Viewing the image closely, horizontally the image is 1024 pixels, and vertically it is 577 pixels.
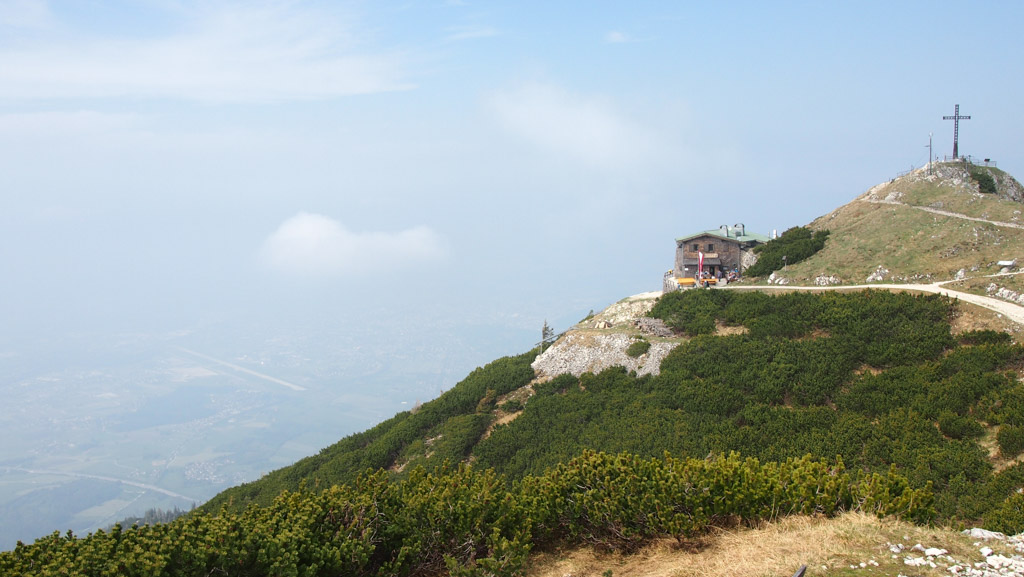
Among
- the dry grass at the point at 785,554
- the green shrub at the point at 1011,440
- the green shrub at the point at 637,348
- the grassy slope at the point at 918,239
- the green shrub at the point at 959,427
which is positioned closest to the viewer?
the dry grass at the point at 785,554

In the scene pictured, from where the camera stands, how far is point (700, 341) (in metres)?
37.1

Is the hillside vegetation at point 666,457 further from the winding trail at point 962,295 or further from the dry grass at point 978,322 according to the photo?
the winding trail at point 962,295

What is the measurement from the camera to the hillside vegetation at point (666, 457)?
12734 millimetres

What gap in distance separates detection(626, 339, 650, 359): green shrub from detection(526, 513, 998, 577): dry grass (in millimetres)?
23879

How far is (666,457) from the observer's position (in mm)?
16125

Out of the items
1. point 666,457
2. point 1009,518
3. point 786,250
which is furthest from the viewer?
point 786,250

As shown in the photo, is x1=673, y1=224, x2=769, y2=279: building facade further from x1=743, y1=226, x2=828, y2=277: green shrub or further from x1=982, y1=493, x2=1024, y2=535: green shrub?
x1=982, y1=493, x2=1024, y2=535: green shrub

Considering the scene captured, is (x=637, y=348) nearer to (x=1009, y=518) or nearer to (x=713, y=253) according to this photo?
(x=713, y=253)

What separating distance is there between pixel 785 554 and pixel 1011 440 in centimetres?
1572

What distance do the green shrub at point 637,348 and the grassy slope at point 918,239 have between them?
14145mm

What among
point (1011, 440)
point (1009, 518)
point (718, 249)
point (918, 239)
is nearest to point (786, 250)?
point (718, 249)

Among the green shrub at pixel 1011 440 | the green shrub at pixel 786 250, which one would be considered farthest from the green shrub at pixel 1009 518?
the green shrub at pixel 786 250

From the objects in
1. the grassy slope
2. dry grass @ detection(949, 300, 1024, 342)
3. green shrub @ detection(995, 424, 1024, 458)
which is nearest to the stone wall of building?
the grassy slope

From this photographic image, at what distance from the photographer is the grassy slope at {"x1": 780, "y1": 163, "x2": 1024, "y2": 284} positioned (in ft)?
133
